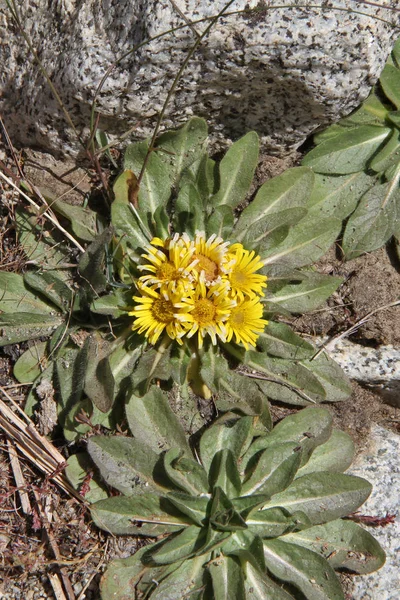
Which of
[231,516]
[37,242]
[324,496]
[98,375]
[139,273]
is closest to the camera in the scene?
[231,516]

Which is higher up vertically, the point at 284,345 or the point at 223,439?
the point at 284,345

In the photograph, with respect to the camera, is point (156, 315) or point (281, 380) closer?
point (156, 315)

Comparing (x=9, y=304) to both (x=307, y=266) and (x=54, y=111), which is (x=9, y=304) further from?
(x=307, y=266)

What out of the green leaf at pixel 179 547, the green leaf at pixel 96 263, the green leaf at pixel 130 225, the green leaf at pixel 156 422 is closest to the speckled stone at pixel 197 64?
the green leaf at pixel 130 225

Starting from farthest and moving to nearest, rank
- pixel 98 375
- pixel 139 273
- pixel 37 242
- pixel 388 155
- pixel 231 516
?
pixel 388 155 → pixel 37 242 → pixel 139 273 → pixel 98 375 → pixel 231 516

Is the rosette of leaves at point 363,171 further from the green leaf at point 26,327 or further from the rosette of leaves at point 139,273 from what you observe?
the green leaf at point 26,327

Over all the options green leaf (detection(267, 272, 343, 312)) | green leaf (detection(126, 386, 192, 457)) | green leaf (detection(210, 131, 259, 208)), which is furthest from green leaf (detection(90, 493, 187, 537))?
green leaf (detection(210, 131, 259, 208))

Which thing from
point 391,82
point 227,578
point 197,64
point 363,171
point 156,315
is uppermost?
point 197,64

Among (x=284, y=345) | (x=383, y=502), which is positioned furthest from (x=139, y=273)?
(x=383, y=502)

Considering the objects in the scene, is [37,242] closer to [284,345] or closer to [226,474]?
[284,345]
